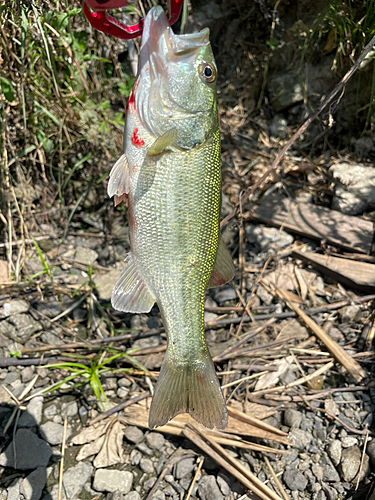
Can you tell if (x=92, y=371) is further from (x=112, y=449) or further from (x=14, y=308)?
(x=14, y=308)

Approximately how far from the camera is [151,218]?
1.62 meters

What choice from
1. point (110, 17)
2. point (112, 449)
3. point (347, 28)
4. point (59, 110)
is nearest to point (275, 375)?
point (112, 449)

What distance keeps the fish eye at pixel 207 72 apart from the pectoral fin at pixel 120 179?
425 mm

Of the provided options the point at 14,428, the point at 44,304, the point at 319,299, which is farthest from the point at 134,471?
the point at 319,299

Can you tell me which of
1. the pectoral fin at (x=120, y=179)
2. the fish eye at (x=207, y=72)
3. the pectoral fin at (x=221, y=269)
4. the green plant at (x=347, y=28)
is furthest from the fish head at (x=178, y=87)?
the green plant at (x=347, y=28)

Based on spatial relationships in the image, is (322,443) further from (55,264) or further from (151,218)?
(55,264)

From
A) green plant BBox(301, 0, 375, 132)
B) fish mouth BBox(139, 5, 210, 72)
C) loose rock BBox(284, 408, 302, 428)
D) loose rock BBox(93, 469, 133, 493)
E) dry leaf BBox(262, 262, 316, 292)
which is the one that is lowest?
loose rock BBox(93, 469, 133, 493)

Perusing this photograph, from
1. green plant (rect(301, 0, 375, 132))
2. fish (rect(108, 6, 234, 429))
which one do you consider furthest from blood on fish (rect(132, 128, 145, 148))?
green plant (rect(301, 0, 375, 132))

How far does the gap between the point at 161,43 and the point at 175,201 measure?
1.86 feet

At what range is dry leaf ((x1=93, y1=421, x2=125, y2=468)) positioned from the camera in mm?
2498

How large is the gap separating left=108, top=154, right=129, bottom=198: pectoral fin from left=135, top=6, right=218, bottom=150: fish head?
6.2 inches

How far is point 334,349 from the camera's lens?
3.10 meters

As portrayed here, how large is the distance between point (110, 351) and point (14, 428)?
0.74 m

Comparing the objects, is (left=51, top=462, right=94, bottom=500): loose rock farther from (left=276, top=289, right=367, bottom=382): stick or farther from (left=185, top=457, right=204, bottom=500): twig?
(left=276, top=289, right=367, bottom=382): stick
